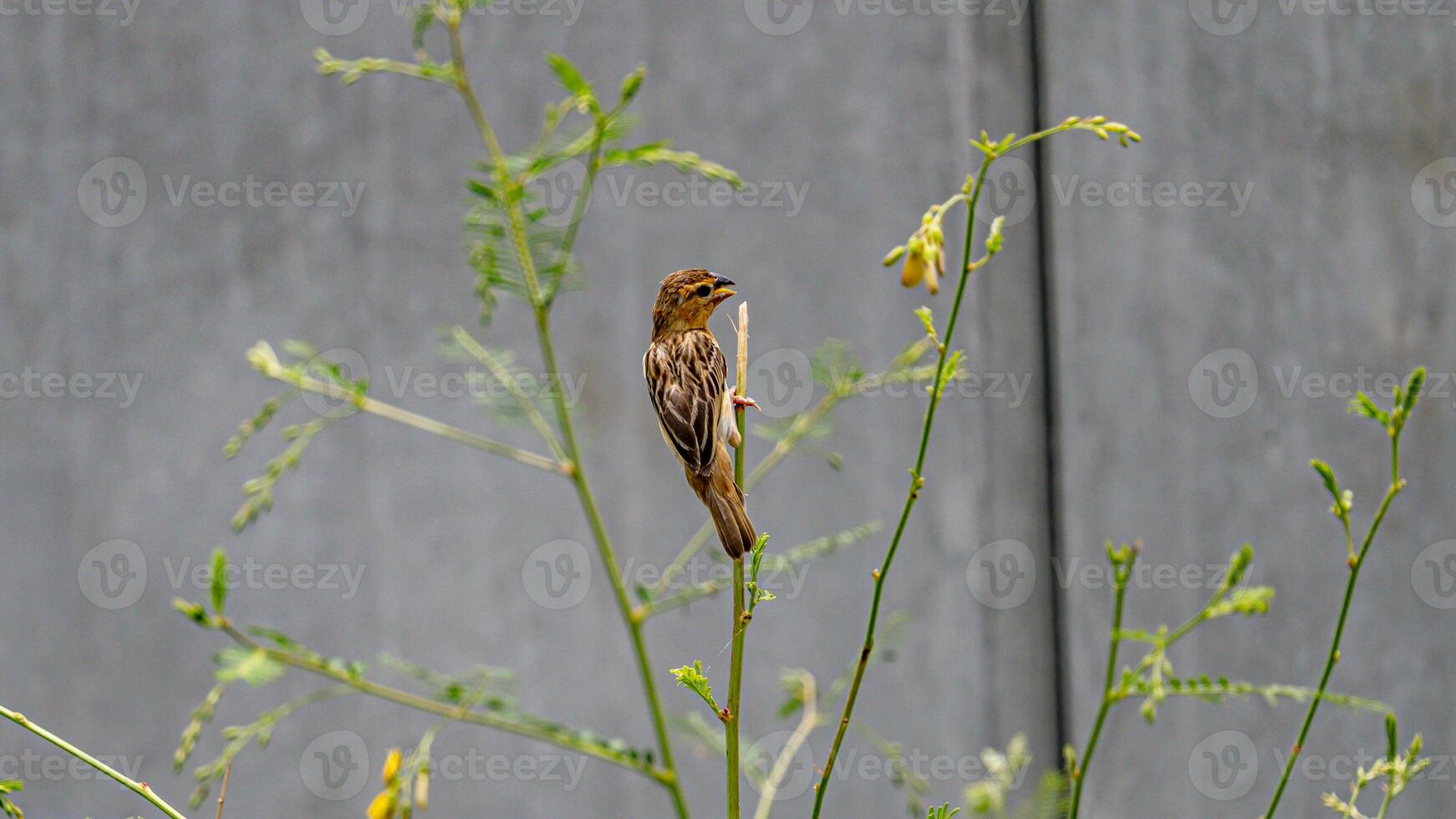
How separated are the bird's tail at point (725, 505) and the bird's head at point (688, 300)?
120 mm

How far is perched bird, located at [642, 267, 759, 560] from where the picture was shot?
2.82ft

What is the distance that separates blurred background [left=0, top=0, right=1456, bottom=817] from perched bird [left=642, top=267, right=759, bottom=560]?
1268 millimetres

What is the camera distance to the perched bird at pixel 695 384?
0.86 meters

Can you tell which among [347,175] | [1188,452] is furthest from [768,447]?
[347,175]

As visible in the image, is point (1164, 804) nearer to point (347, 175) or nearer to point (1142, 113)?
point (1142, 113)

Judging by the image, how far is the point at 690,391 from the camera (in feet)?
3.10

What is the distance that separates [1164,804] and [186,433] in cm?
222

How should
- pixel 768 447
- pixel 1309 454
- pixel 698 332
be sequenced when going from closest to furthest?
pixel 698 332, pixel 768 447, pixel 1309 454

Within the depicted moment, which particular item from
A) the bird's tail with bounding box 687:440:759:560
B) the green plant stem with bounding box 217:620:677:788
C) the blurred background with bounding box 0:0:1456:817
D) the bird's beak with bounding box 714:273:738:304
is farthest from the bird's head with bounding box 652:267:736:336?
the blurred background with bounding box 0:0:1456:817

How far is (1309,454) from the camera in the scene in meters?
2.40

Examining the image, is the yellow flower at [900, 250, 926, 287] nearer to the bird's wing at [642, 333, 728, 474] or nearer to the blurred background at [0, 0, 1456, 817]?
the bird's wing at [642, 333, 728, 474]

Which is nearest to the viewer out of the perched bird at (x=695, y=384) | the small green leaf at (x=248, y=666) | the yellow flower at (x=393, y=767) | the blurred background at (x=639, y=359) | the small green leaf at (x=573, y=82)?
the yellow flower at (x=393, y=767)

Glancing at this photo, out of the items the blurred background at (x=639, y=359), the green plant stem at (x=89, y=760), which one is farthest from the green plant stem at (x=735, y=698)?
the blurred background at (x=639, y=359)

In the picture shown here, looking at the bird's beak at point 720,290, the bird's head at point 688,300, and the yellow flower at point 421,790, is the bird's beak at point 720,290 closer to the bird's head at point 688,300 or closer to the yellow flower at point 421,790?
the bird's head at point 688,300
